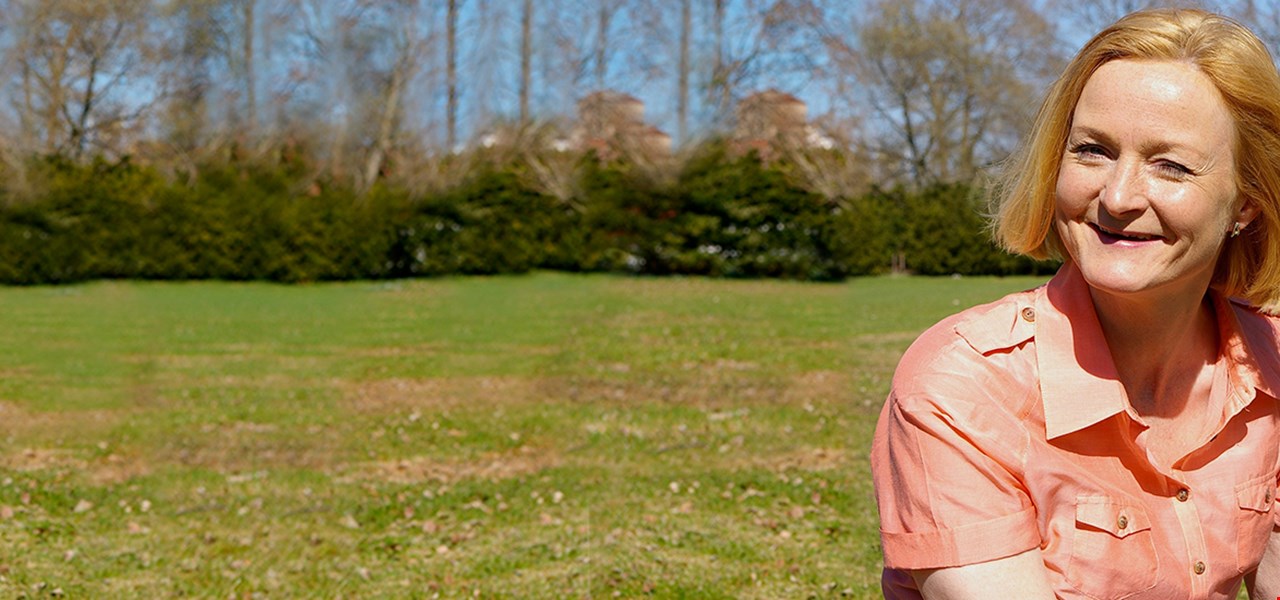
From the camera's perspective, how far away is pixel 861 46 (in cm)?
1920

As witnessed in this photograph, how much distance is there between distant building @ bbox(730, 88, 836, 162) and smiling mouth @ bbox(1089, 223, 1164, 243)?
A: 1689cm

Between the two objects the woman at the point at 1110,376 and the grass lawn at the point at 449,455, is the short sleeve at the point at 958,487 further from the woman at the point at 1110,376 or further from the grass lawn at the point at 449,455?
the grass lawn at the point at 449,455

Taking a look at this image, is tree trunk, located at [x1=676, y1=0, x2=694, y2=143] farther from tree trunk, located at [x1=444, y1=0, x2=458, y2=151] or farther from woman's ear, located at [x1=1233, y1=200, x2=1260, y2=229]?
woman's ear, located at [x1=1233, y1=200, x2=1260, y2=229]

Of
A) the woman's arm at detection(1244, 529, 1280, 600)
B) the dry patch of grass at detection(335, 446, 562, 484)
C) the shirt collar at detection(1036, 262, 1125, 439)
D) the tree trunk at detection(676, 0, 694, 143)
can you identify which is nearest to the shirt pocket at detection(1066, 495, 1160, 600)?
the shirt collar at detection(1036, 262, 1125, 439)

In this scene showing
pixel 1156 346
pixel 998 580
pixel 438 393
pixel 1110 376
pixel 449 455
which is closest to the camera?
pixel 998 580

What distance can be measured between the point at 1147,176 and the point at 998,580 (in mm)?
585

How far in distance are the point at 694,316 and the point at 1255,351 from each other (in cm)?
1249

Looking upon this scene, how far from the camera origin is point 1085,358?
5.37 ft

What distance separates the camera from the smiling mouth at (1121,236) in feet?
5.10

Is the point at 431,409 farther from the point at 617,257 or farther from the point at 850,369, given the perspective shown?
the point at 617,257

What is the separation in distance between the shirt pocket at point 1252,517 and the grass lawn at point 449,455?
244cm

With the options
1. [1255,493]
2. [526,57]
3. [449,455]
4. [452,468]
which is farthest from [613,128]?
[1255,493]

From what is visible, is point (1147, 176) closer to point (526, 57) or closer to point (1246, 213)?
Answer: point (1246, 213)

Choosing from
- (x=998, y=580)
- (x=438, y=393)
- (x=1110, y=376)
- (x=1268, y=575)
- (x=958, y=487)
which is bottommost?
(x=438, y=393)
